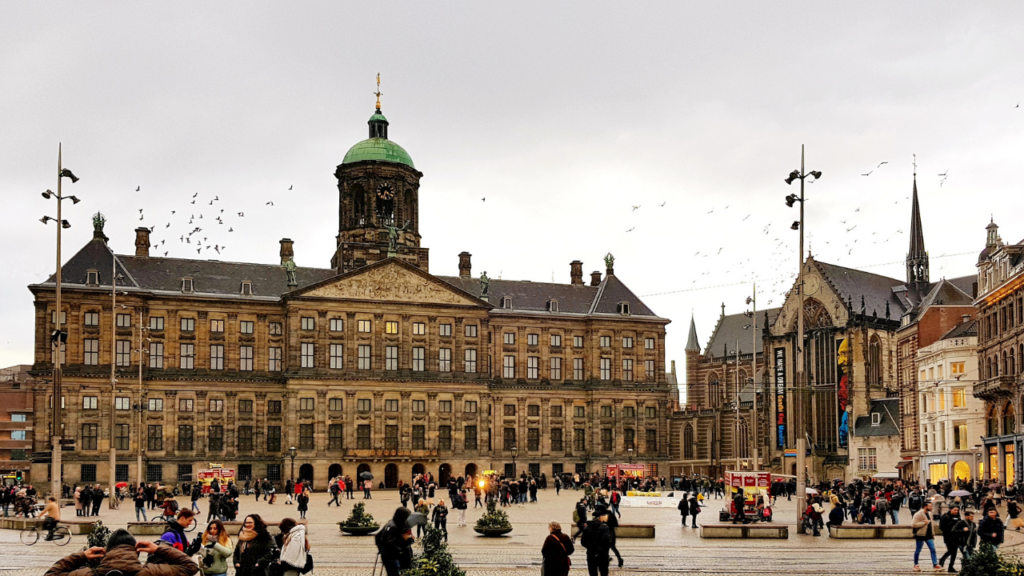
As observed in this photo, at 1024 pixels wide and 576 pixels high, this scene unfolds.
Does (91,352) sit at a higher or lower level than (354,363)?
higher

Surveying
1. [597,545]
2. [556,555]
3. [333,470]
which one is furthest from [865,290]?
[556,555]

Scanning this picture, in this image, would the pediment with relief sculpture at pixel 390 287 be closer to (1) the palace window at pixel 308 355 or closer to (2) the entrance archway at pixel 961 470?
Answer: (1) the palace window at pixel 308 355

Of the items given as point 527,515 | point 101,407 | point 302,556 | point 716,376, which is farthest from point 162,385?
point 302,556

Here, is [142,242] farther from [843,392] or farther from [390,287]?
[843,392]

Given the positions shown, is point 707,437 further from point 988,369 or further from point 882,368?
point 988,369

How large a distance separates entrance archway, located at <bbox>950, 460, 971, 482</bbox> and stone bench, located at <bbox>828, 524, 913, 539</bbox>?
118 feet

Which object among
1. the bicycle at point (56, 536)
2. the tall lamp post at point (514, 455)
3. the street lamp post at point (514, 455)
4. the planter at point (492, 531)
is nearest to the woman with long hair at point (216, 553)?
the bicycle at point (56, 536)

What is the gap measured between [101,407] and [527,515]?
4417 cm

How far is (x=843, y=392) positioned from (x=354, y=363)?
40251 mm

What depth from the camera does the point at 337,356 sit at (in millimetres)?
88438

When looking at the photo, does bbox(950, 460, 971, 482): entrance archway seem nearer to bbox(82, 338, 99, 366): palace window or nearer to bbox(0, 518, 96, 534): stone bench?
bbox(0, 518, 96, 534): stone bench

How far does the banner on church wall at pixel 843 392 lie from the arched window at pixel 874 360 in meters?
1.68

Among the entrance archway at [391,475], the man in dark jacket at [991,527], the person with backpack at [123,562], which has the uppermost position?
the person with backpack at [123,562]

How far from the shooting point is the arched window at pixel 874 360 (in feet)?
321
